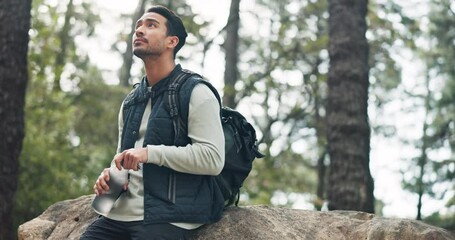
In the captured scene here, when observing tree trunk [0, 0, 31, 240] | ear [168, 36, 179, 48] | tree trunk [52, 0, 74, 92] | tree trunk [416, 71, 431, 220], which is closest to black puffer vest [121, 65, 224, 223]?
ear [168, 36, 179, 48]

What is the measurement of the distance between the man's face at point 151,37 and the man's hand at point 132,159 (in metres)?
0.66

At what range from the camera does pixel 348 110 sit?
7.11 meters

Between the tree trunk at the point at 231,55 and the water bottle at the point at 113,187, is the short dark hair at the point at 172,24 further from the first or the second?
the tree trunk at the point at 231,55

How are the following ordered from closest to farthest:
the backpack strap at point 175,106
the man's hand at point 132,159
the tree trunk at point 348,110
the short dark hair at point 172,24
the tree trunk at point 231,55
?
the man's hand at point 132,159
the backpack strap at point 175,106
the short dark hair at point 172,24
the tree trunk at point 348,110
the tree trunk at point 231,55

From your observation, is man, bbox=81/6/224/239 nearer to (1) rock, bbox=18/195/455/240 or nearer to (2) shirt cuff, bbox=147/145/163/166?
(2) shirt cuff, bbox=147/145/163/166

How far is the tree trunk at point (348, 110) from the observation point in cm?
691

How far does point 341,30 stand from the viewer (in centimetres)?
739

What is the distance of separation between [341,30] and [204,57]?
256 inches

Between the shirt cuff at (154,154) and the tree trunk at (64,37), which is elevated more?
the tree trunk at (64,37)

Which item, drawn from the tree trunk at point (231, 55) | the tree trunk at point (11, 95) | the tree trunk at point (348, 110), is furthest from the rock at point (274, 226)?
the tree trunk at point (231, 55)

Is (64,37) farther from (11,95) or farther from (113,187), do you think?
(113,187)

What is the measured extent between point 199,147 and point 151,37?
2.49ft

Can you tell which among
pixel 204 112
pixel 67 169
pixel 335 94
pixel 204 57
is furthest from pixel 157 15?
pixel 204 57

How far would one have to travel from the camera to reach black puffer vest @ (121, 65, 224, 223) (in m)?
3.31
